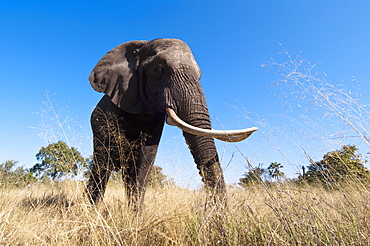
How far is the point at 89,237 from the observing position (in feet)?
6.93

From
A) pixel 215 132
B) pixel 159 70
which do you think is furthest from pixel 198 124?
pixel 159 70

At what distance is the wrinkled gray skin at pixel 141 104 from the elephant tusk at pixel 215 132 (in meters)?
0.19

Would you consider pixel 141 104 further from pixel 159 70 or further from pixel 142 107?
pixel 159 70

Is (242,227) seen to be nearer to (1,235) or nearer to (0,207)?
(1,235)

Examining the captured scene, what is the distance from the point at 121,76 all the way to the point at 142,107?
31.4 inches

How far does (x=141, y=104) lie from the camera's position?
476cm

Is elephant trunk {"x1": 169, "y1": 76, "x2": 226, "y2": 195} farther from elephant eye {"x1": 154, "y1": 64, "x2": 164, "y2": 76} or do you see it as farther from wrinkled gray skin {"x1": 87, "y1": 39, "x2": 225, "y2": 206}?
elephant eye {"x1": 154, "y1": 64, "x2": 164, "y2": 76}

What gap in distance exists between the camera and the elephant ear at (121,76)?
4762 mm

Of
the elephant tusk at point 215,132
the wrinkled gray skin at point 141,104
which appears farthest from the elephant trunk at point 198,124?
the elephant tusk at point 215,132

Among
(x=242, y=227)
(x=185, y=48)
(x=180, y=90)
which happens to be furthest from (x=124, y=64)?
(x=242, y=227)

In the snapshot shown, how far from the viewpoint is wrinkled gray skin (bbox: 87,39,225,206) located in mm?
4066

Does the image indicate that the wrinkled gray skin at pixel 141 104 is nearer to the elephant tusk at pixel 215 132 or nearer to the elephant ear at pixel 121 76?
the elephant ear at pixel 121 76

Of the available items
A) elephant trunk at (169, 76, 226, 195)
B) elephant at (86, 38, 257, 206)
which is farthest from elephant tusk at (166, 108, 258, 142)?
elephant trunk at (169, 76, 226, 195)

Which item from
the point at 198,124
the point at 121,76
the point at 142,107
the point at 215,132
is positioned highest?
the point at 121,76
